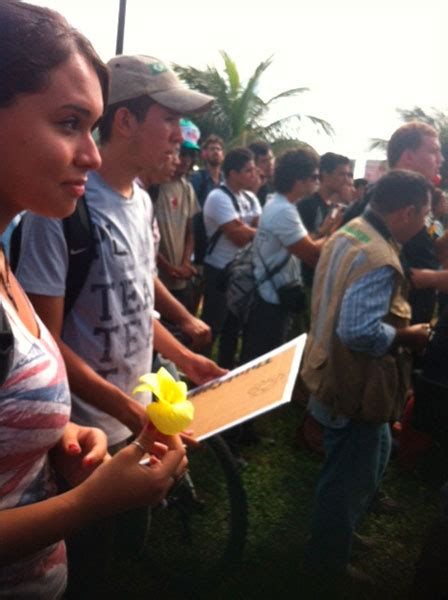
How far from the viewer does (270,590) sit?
2707 millimetres

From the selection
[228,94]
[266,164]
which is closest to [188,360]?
[266,164]

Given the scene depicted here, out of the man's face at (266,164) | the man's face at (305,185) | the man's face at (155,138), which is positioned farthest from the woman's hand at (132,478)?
the man's face at (266,164)

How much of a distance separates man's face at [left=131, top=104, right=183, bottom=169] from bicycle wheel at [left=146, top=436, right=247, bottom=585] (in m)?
1.18

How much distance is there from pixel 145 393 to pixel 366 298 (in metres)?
0.88

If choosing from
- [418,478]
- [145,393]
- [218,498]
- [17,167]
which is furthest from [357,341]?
[418,478]

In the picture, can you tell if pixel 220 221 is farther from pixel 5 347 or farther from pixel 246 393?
pixel 5 347

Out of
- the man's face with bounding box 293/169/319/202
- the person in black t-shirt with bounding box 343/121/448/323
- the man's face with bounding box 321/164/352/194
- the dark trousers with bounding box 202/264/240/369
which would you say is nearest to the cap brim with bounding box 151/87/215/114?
the person in black t-shirt with bounding box 343/121/448/323

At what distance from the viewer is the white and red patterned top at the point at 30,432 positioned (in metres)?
1.05

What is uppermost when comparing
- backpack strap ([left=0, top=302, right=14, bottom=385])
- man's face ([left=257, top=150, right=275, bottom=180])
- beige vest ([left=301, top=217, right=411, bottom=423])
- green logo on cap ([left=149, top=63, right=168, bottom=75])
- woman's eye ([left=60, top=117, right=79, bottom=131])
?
woman's eye ([left=60, top=117, right=79, bottom=131])

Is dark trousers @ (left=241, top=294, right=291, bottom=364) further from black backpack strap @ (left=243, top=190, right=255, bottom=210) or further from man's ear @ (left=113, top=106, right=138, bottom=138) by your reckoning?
man's ear @ (left=113, top=106, right=138, bottom=138)

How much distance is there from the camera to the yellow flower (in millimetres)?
1121

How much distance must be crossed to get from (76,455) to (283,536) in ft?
6.77

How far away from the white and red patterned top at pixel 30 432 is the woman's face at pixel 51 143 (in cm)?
21

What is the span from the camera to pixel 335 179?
533cm
